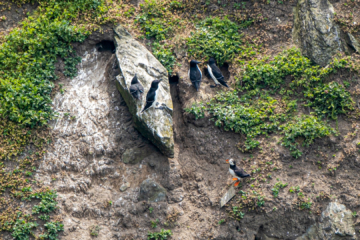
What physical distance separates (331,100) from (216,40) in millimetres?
3731

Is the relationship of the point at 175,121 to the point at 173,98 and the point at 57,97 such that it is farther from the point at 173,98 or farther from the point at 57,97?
the point at 57,97

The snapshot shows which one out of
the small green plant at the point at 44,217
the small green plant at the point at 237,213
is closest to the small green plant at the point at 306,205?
the small green plant at the point at 237,213

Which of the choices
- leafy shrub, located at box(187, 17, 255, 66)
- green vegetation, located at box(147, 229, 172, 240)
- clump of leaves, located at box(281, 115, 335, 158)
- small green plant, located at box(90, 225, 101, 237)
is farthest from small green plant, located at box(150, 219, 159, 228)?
leafy shrub, located at box(187, 17, 255, 66)

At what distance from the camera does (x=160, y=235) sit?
802 cm

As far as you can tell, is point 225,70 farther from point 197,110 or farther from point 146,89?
point 146,89

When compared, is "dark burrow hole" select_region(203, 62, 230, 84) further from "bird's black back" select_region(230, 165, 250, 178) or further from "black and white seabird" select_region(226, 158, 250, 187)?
"bird's black back" select_region(230, 165, 250, 178)

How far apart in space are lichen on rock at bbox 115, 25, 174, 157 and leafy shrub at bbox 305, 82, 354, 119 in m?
3.90

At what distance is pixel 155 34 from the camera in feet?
34.4

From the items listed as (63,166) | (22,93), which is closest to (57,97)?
(22,93)

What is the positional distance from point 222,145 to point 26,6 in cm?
757

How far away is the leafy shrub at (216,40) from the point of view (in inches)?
402

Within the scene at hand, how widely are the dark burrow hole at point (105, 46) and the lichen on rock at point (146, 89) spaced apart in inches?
17.2

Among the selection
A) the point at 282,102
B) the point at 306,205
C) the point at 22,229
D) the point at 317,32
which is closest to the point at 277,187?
the point at 306,205

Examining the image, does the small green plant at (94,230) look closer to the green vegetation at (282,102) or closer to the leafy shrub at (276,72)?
the green vegetation at (282,102)
